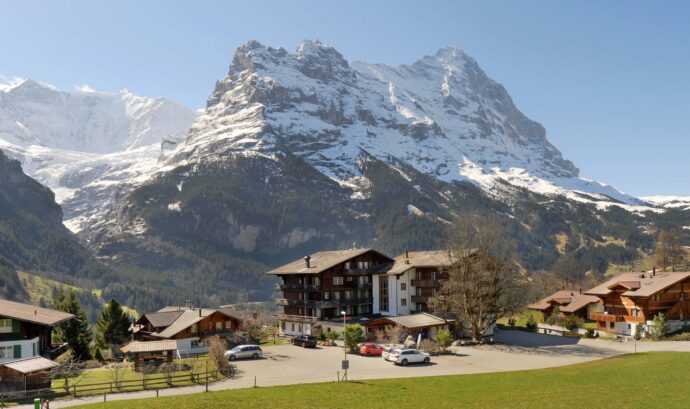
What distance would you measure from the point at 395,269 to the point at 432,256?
730cm

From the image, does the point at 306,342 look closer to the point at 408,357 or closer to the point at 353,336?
the point at 353,336

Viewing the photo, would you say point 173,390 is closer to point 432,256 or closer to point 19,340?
point 19,340

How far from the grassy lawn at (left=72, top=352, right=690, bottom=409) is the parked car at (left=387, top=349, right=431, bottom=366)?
1005 centimetres

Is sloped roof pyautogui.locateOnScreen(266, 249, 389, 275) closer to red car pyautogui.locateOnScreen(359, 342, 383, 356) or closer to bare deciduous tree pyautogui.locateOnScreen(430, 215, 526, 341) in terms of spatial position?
bare deciduous tree pyautogui.locateOnScreen(430, 215, 526, 341)

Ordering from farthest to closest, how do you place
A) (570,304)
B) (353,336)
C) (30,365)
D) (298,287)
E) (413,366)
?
Result: (570,304) < (298,287) < (353,336) < (413,366) < (30,365)

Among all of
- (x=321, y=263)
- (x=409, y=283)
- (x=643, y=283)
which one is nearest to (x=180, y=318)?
(x=321, y=263)

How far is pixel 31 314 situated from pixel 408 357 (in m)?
42.8

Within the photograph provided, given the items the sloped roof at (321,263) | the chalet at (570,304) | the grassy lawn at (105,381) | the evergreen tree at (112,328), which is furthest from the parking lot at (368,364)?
the chalet at (570,304)

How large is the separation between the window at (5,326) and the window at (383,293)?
58.7m

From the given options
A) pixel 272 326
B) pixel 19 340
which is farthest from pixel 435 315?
pixel 19 340

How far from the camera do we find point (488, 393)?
49750mm

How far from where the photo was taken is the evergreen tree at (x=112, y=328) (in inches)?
3494

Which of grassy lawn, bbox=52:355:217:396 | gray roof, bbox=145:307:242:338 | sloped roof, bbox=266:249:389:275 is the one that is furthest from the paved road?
sloped roof, bbox=266:249:389:275

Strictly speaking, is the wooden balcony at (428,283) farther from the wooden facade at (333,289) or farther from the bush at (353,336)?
the bush at (353,336)
